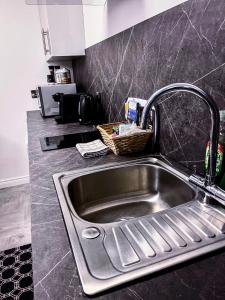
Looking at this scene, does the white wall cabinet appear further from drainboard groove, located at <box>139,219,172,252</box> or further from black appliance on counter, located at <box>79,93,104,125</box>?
drainboard groove, located at <box>139,219,172,252</box>

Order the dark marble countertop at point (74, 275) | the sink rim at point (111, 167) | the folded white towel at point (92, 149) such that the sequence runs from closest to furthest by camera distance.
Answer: the dark marble countertop at point (74, 275) < the sink rim at point (111, 167) < the folded white towel at point (92, 149)

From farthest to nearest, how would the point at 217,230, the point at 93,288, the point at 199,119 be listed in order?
the point at 199,119, the point at 217,230, the point at 93,288

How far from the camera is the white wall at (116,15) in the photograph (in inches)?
41.7

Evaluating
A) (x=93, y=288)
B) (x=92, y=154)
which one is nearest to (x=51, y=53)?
(x=92, y=154)

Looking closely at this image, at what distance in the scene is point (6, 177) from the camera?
296cm

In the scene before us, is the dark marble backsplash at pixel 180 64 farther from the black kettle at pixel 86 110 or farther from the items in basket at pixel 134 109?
the black kettle at pixel 86 110

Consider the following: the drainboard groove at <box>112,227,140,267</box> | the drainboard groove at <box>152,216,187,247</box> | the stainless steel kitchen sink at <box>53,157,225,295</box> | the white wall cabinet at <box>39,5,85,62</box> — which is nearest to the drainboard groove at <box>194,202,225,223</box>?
the stainless steel kitchen sink at <box>53,157,225,295</box>

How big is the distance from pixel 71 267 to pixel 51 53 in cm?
197

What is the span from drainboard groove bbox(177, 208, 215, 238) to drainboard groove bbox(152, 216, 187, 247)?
0.06 m

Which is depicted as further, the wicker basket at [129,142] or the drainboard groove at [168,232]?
the wicker basket at [129,142]

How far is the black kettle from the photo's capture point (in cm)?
186

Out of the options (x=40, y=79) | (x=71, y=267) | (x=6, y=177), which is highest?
(x=40, y=79)

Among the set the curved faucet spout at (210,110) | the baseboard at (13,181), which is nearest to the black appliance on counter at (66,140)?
the curved faucet spout at (210,110)

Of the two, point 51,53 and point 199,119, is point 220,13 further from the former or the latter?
point 51,53
